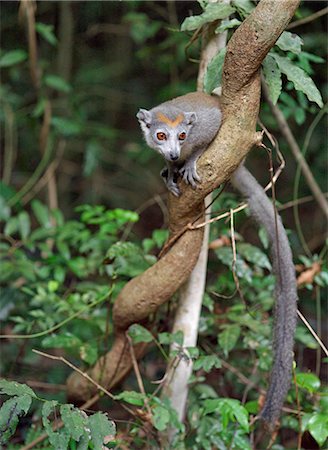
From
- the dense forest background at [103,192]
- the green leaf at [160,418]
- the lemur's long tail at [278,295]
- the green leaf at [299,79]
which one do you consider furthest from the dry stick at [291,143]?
the green leaf at [160,418]

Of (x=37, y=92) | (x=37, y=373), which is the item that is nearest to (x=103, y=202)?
(x=37, y=92)

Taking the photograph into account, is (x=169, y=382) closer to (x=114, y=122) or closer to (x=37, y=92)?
(x=37, y=92)

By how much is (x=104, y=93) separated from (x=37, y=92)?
1.38m

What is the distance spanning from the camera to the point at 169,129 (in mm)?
3232

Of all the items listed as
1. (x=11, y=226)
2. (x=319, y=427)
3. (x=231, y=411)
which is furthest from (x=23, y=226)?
(x=319, y=427)

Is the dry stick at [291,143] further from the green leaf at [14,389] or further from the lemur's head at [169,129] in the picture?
the green leaf at [14,389]

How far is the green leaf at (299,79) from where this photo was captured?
105 inches

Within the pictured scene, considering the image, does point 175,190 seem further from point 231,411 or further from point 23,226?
point 23,226

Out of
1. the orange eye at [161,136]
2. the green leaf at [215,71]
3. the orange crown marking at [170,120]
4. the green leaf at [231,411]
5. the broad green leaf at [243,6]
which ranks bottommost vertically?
the green leaf at [231,411]

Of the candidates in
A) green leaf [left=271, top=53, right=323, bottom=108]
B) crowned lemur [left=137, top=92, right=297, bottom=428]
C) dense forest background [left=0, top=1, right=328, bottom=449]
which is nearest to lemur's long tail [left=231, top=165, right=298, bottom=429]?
crowned lemur [left=137, top=92, right=297, bottom=428]

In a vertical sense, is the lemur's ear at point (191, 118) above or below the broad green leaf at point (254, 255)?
above

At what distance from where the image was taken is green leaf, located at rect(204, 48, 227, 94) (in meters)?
2.88

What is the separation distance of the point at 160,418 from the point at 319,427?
0.69 m

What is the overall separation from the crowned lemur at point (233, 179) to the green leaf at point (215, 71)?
0.11 meters
